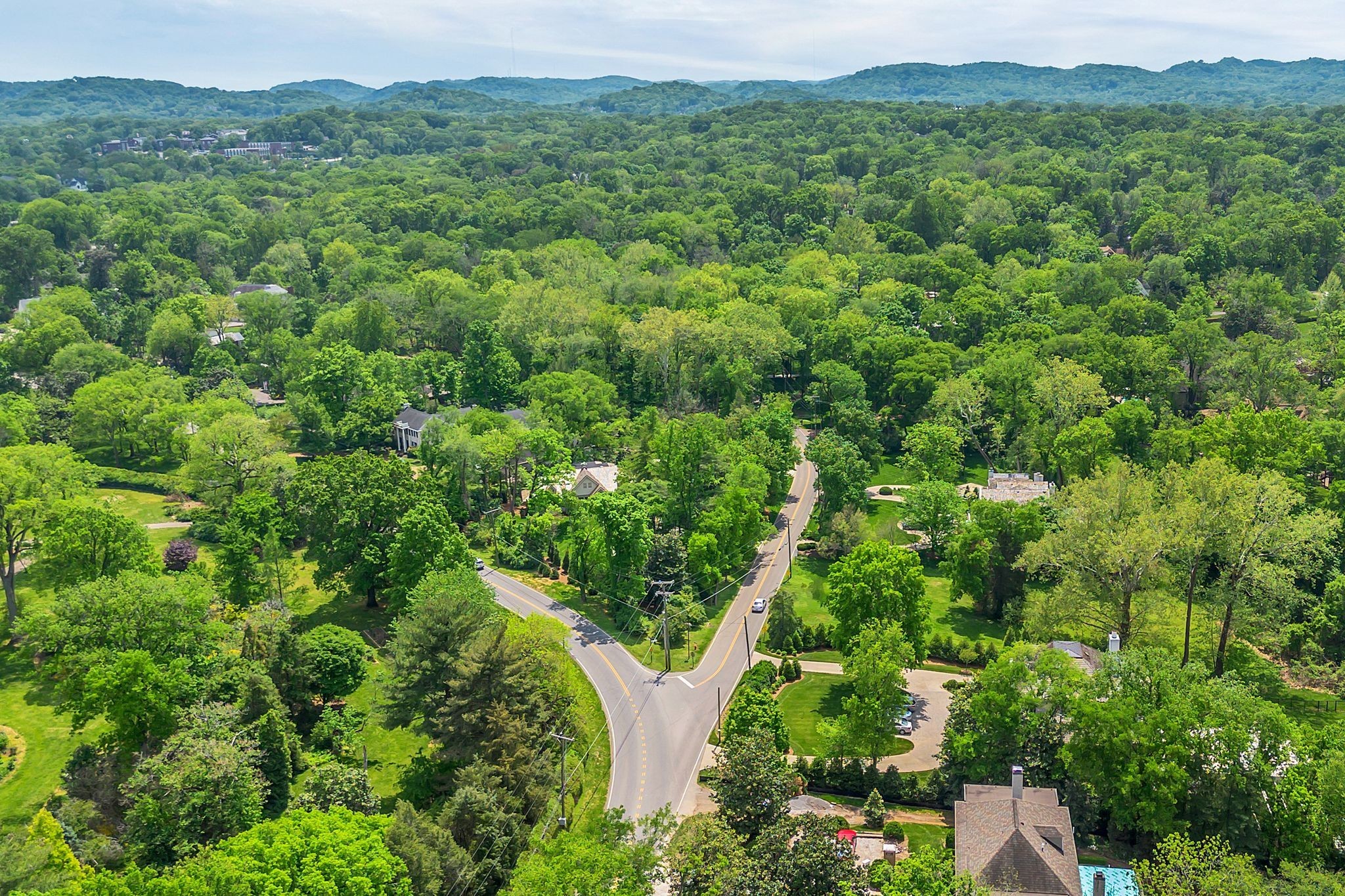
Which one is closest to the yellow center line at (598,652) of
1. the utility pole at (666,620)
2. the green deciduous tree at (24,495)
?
the utility pole at (666,620)

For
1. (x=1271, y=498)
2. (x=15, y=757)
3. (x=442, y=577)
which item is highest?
(x=1271, y=498)

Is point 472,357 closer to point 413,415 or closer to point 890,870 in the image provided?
point 413,415

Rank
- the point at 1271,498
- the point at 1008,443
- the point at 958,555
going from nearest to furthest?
the point at 1271,498
the point at 958,555
the point at 1008,443

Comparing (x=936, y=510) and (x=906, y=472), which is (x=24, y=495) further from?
(x=906, y=472)

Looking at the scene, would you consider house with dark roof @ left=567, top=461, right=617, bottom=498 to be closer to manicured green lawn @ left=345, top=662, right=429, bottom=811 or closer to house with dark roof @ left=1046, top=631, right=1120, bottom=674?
manicured green lawn @ left=345, top=662, right=429, bottom=811

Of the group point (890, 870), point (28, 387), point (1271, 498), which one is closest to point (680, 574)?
point (890, 870)

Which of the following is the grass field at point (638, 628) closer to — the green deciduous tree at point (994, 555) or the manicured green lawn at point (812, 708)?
the manicured green lawn at point (812, 708)

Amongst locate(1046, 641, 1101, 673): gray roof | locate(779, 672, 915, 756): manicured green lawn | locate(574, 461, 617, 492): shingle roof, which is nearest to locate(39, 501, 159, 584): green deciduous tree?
locate(574, 461, 617, 492): shingle roof
